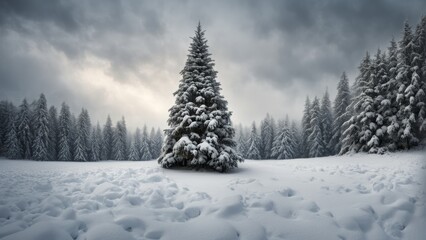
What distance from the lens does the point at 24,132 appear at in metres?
42.3

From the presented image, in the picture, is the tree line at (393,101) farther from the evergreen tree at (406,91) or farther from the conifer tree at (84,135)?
the conifer tree at (84,135)

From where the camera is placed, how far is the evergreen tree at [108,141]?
61.1m

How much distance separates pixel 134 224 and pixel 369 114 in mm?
25351

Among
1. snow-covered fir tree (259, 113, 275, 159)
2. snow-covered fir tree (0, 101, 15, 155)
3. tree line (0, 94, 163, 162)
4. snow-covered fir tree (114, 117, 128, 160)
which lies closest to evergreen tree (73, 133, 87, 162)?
tree line (0, 94, 163, 162)

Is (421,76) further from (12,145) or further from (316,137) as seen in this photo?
(12,145)

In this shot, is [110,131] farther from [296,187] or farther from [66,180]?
[296,187]

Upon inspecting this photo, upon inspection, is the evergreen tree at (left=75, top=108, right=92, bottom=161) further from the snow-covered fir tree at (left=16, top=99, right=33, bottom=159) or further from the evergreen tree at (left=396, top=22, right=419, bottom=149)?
the evergreen tree at (left=396, top=22, right=419, bottom=149)

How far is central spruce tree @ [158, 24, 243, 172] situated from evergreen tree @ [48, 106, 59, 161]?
139 feet

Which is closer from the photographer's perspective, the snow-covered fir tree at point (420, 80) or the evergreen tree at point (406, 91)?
the snow-covered fir tree at point (420, 80)

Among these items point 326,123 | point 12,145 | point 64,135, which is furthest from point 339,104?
point 12,145

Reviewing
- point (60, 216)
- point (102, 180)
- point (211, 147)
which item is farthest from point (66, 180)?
point (211, 147)

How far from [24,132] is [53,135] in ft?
23.6

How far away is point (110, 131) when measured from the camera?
63.0 m

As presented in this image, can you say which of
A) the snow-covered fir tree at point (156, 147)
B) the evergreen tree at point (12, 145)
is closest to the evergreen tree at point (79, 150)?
the evergreen tree at point (12, 145)
